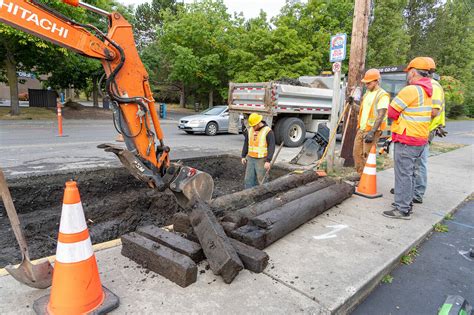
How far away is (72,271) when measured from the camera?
2.19 metres

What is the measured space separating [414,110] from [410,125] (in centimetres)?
20

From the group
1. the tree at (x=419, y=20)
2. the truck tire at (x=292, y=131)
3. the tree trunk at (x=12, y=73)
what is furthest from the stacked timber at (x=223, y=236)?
the tree at (x=419, y=20)

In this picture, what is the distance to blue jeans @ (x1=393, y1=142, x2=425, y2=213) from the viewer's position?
4.27 meters

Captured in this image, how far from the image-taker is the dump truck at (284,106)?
10.3 metres

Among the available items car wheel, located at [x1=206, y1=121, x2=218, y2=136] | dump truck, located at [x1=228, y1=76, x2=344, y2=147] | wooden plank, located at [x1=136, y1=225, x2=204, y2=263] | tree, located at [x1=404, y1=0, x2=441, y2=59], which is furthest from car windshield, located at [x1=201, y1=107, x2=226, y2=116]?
tree, located at [x1=404, y1=0, x2=441, y2=59]

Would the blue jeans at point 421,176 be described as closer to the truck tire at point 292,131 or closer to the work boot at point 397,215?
the work boot at point 397,215

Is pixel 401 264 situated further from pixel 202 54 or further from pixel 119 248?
pixel 202 54

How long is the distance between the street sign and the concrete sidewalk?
11.9 feet

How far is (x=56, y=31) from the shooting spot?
9.80 ft

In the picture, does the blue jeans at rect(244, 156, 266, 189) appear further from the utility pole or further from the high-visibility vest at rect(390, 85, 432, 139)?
the utility pole

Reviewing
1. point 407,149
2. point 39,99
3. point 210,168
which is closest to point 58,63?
point 39,99

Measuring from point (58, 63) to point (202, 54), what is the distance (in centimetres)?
1287

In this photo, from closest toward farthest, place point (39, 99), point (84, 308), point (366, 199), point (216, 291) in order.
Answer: point (84, 308), point (216, 291), point (366, 199), point (39, 99)

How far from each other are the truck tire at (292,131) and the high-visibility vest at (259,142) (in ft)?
18.8
